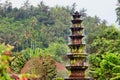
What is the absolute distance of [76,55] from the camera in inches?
719

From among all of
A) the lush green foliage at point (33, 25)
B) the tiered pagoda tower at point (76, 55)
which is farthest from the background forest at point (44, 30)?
the tiered pagoda tower at point (76, 55)

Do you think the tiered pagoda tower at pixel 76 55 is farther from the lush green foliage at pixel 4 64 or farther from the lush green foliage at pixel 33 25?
the lush green foliage at pixel 33 25

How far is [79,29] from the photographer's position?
1856 centimetres

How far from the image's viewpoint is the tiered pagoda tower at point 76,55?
59.4 ft

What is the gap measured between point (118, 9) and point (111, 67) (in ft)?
120

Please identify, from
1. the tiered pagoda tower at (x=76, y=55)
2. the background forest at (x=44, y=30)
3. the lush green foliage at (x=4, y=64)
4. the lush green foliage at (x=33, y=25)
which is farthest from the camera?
the lush green foliage at (x=33, y=25)

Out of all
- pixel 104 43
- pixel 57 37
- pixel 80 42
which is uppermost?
pixel 80 42

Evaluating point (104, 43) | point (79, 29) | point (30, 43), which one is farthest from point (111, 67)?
point (30, 43)

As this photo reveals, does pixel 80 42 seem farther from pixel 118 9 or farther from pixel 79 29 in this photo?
pixel 118 9

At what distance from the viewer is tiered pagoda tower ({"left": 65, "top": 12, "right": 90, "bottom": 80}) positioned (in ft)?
59.4

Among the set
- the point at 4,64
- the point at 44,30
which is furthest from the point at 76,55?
the point at 44,30

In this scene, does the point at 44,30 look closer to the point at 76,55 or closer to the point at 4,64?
the point at 76,55

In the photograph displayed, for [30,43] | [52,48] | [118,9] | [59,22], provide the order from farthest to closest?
[59,22], [30,43], [52,48], [118,9]

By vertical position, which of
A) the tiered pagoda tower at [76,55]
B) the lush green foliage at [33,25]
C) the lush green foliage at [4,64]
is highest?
the lush green foliage at [4,64]
